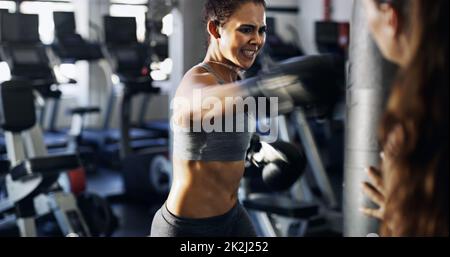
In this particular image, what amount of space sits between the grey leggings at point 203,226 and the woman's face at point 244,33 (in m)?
0.32

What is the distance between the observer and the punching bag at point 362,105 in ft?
2.61

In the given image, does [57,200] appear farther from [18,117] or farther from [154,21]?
[154,21]

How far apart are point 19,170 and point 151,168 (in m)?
1.34

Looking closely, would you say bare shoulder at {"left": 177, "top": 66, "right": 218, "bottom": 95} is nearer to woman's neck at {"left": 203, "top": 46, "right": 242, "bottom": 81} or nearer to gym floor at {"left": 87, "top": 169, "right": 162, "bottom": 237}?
woman's neck at {"left": 203, "top": 46, "right": 242, "bottom": 81}

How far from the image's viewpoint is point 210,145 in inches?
40.1

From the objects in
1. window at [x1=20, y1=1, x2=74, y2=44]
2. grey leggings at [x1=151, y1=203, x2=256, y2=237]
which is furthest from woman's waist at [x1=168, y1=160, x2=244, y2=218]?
window at [x1=20, y1=1, x2=74, y2=44]

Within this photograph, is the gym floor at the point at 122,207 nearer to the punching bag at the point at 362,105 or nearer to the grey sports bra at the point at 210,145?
the grey sports bra at the point at 210,145

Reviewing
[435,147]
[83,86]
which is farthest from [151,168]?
[435,147]

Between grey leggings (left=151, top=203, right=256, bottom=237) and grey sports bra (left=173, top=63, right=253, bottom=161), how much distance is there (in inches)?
5.2

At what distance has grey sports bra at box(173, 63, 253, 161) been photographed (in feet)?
3.33

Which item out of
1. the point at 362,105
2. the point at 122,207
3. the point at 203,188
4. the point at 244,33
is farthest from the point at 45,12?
the point at 362,105

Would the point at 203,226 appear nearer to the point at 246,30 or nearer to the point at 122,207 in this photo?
the point at 246,30

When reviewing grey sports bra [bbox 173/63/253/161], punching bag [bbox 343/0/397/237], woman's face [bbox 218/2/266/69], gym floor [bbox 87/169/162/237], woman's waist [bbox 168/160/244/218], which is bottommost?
gym floor [bbox 87/169/162/237]

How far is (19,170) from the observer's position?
2.55 m
